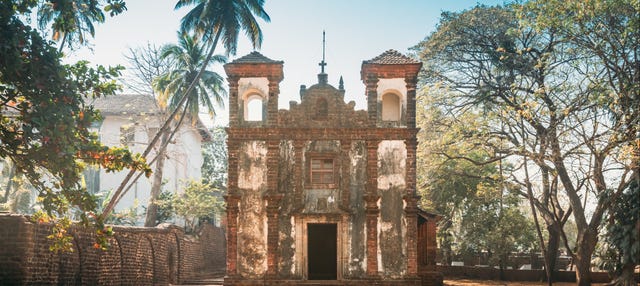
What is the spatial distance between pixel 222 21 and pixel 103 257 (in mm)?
11539

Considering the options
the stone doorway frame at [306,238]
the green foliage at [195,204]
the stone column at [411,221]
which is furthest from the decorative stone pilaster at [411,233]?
the green foliage at [195,204]

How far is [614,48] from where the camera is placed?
62.3 ft

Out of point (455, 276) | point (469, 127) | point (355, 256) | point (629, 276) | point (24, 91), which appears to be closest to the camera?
point (24, 91)

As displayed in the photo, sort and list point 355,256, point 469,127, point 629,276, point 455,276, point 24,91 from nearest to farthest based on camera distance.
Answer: point 24,91 < point 355,256 < point 629,276 < point 469,127 < point 455,276

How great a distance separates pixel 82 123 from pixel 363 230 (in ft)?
32.9

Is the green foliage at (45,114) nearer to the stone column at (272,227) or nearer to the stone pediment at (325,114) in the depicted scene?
the stone column at (272,227)

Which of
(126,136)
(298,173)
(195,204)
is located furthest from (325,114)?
(126,136)

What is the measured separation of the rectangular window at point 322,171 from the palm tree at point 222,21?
8096 mm

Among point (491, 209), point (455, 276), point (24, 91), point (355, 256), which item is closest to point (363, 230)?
point (355, 256)

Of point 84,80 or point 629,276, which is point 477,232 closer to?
point 629,276

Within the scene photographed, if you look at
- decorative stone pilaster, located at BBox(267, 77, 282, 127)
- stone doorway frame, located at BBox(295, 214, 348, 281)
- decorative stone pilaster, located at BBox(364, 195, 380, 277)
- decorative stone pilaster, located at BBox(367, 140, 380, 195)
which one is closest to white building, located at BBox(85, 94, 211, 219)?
decorative stone pilaster, located at BBox(267, 77, 282, 127)

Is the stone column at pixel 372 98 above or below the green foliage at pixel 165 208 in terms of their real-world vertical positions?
above

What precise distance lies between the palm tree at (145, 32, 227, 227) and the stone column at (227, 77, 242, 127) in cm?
887

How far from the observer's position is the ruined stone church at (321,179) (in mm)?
18688
